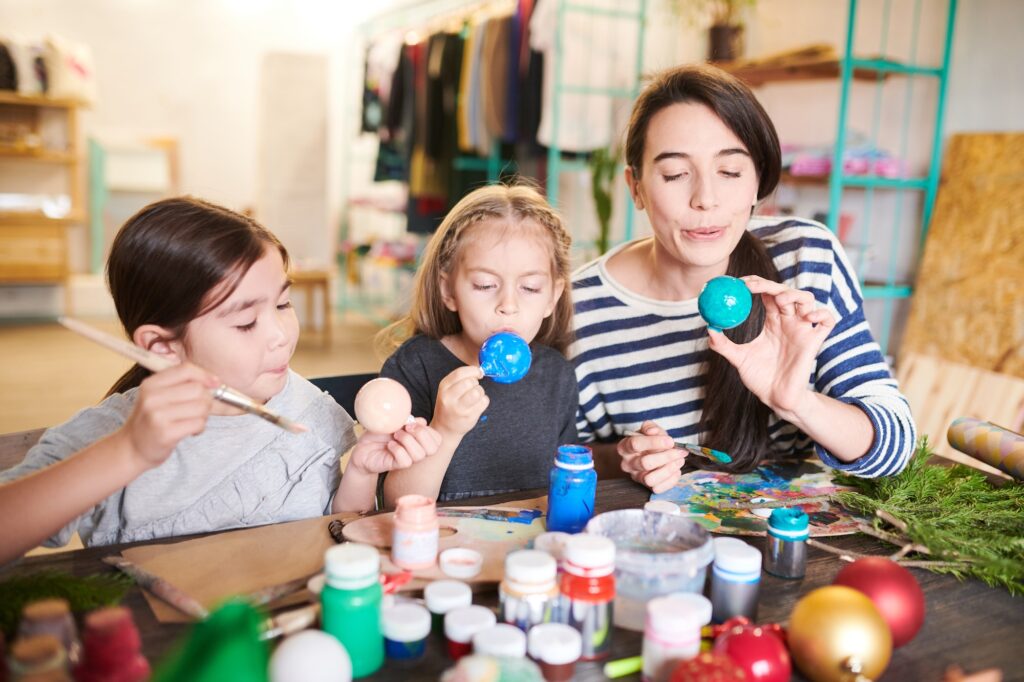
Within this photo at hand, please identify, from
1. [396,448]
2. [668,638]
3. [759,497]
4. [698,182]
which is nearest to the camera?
[668,638]

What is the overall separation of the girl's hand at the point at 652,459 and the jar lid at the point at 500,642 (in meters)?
0.67

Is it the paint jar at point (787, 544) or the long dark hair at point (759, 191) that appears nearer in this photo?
the paint jar at point (787, 544)

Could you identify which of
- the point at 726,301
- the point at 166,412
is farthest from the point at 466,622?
the point at 726,301

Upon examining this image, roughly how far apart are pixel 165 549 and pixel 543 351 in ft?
3.30

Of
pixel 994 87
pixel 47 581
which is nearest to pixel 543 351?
pixel 47 581

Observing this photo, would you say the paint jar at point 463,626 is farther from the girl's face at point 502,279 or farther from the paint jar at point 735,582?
the girl's face at point 502,279

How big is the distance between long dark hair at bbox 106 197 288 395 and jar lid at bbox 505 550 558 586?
777mm

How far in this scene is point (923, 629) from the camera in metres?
1.16

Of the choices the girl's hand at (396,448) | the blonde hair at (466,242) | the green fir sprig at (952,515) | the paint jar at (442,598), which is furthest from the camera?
the blonde hair at (466,242)

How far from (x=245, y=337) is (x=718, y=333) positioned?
2.92ft

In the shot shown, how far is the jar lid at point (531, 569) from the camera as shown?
103cm

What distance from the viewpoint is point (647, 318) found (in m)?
2.15

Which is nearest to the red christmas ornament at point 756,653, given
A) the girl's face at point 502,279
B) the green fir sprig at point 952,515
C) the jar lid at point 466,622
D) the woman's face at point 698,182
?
the jar lid at point 466,622

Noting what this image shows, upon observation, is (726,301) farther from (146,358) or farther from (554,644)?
(146,358)
